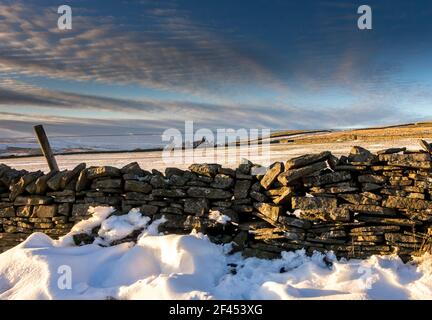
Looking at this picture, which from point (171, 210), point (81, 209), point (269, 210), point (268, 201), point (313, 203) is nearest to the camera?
point (313, 203)

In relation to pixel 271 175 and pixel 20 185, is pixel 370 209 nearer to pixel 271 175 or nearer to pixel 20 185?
pixel 271 175

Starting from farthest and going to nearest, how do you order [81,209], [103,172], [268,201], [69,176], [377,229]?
1. [69,176]
2. [81,209]
3. [103,172]
4. [268,201]
5. [377,229]

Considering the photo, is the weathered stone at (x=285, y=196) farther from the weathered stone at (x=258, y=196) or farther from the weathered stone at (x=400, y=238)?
the weathered stone at (x=400, y=238)

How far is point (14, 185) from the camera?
26.2ft

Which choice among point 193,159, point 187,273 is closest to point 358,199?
point 187,273

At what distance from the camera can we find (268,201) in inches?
274

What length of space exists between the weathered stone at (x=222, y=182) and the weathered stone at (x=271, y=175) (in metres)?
0.65

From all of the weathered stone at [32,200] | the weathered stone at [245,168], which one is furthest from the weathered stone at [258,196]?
the weathered stone at [32,200]

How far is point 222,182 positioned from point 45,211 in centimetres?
415

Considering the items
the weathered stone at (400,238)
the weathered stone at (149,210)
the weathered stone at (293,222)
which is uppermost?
the weathered stone at (149,210)

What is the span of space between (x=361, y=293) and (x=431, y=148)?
10.4ft

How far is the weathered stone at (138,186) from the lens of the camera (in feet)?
24.2

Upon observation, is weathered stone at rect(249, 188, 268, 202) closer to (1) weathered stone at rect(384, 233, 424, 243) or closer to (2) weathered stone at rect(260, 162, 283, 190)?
(2) weathered stone at rect(260, 162, 283, 190)
